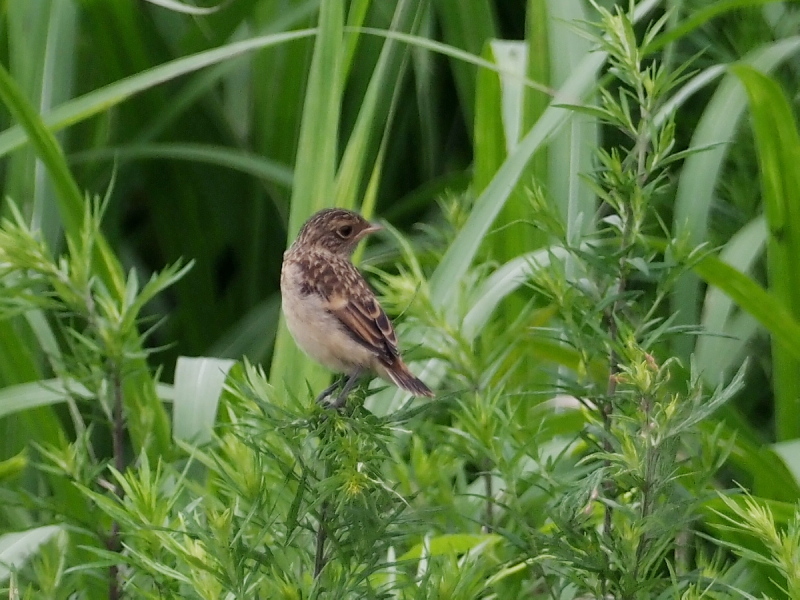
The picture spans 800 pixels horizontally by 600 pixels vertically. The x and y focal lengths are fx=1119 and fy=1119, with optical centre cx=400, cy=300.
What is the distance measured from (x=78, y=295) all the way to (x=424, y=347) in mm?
507

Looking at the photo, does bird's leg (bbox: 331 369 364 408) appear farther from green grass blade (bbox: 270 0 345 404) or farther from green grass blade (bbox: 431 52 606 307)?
green grass blade (bbox: 270 0 345 404)

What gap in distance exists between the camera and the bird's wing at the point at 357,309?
70.7 inches

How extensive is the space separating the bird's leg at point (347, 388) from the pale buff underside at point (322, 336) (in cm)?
2

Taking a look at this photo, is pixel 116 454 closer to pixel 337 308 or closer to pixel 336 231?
pixel 337 308

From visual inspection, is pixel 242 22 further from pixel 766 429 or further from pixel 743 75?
pixel 766 429

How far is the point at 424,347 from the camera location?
168 cm

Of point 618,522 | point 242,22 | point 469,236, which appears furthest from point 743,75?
point 242,22

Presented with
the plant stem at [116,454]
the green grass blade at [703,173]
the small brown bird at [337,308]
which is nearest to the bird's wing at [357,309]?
the small brown bird at [337,308]

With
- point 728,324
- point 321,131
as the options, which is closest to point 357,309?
point 321,131

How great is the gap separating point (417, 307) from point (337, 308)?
0.99 feet

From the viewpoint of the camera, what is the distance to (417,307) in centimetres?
170

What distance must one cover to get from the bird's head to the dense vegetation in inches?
2.8

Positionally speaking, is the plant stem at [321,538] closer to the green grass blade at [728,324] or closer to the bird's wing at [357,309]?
the bird's wing at [357,309]

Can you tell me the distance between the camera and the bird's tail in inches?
67.0
